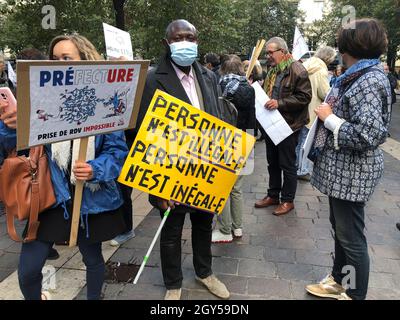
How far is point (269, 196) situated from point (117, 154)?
3036mm

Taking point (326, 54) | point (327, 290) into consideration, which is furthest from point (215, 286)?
point (326, 54)

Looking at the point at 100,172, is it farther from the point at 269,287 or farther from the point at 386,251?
the point at 386,251

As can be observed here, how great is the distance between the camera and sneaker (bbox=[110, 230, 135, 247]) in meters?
3.76

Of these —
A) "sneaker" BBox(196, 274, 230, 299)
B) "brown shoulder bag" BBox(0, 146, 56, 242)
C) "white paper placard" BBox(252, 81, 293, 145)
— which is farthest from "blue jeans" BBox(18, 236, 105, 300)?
"white paper placard" BBox(252, 81, 293, 145)

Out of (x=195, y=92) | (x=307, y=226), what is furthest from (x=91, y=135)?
(x=307, y=226)

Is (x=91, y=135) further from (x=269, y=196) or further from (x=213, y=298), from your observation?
(x=269, y=196)

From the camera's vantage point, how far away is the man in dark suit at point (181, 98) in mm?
2590

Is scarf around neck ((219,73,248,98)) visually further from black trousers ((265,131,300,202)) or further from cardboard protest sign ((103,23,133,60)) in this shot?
cardboard protest sign ((103,23,133,60))

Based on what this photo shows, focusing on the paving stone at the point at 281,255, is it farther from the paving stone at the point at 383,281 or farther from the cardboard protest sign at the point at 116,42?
the cardboard protest sign at the point at 116,42

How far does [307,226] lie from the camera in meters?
4.27

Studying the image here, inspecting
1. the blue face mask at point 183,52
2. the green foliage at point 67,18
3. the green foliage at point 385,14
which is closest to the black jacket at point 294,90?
the blue face mask at point 183,52

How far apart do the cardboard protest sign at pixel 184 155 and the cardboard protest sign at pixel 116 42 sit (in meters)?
2.29

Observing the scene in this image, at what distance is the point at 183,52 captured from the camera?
8.50 feet

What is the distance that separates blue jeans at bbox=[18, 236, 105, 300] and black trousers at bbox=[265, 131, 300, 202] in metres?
2.75
